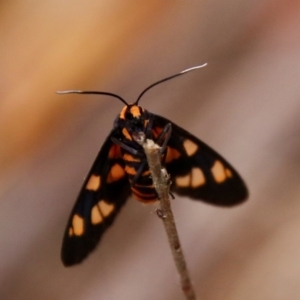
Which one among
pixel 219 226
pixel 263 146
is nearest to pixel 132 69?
pixel 263 146

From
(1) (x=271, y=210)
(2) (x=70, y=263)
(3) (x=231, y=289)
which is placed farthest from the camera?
(1) (x=271, y=210)

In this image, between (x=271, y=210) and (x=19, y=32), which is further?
(x=19, y=32)

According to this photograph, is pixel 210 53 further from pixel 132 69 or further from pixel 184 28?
pixel 132 69

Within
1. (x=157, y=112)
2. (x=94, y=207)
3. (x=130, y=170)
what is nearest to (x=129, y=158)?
(x=130, y=170)

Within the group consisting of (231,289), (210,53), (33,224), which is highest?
(210,53)

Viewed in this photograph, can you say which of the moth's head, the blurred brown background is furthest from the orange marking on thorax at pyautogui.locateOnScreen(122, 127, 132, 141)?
the blurred brown background

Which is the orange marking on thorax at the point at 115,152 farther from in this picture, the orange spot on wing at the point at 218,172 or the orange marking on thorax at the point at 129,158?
the orange spot on wing at the point at 218,172

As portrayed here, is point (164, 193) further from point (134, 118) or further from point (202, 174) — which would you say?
point (202, 174)

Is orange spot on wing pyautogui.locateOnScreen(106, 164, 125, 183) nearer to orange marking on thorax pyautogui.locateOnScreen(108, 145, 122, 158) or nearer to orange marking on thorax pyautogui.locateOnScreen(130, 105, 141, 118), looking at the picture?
orange marking on thorax pyautogui.locateOnScreen(108, 145, 122, 158)
